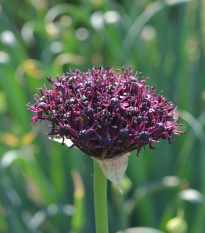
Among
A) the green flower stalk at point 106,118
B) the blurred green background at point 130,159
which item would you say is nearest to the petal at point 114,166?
the green flower stalk at point 106,118

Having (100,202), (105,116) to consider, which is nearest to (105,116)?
(105,116)

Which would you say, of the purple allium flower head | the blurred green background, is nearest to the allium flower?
the purple allium flower head

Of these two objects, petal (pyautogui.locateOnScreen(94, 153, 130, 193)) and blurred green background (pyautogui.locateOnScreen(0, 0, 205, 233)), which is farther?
blurred green background (pyautogui.locateOnScreen(0, 0, 205, 233))

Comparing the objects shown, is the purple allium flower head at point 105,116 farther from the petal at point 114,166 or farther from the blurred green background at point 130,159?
the blurred green background at point 130,159

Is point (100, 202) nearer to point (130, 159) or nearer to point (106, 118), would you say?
point (106, 118)

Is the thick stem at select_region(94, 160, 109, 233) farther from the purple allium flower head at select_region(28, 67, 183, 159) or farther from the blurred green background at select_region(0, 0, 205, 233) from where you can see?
the blurred green background at select_region(0, 0, 205, 233)

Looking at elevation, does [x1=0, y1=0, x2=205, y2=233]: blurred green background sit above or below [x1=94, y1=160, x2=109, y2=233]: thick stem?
above

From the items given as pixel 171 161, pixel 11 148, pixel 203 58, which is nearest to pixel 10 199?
pixel 11 148

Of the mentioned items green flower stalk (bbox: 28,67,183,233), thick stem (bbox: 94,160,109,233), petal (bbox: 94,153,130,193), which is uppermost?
green flower stalk (bbox: 28,67,183,233)
